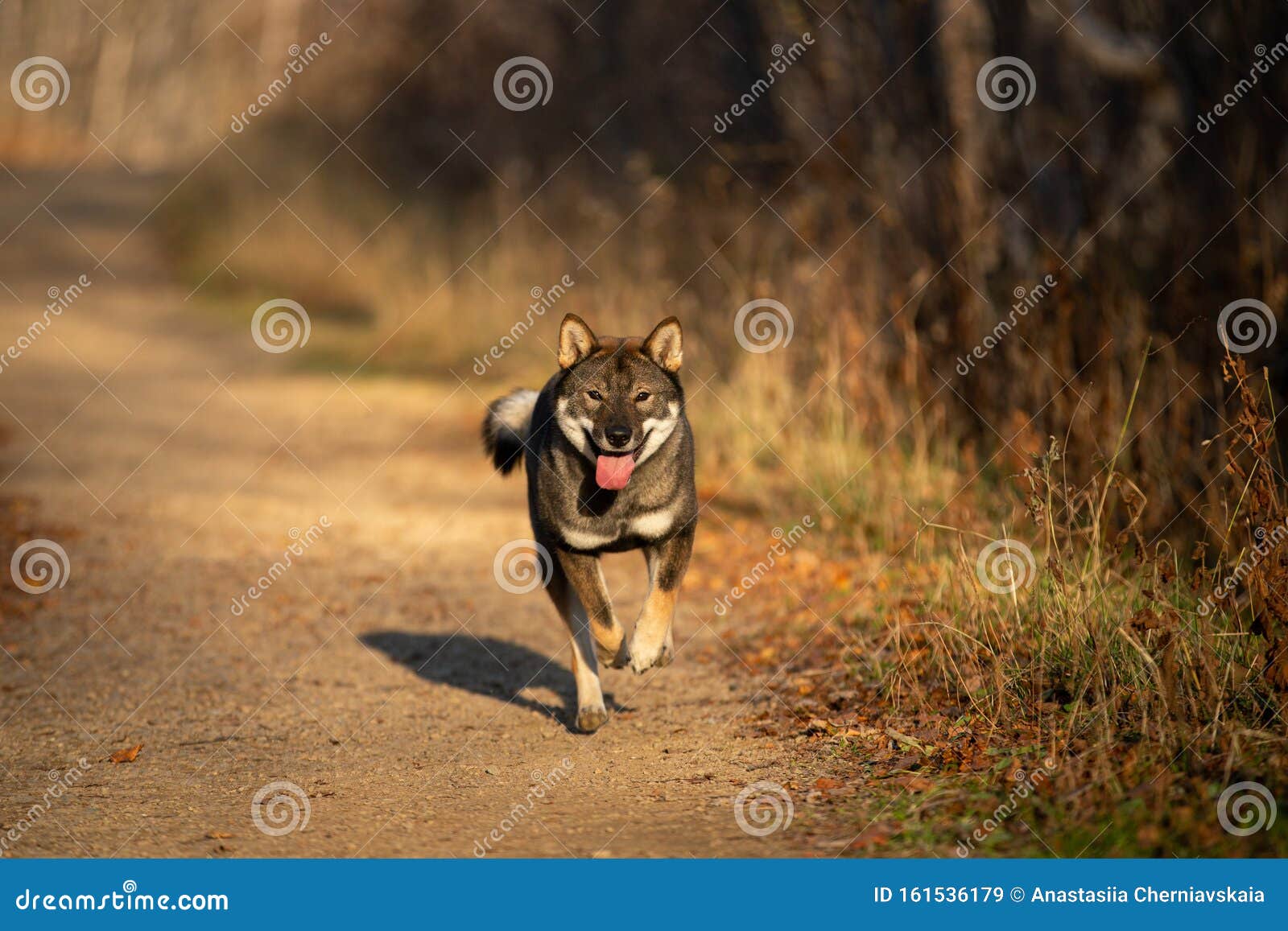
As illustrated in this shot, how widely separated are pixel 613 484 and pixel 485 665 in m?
2.07

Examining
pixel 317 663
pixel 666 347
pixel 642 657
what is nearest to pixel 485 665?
pixel 317 663

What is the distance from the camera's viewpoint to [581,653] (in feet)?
19.3

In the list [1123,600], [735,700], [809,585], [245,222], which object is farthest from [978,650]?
[245,222]

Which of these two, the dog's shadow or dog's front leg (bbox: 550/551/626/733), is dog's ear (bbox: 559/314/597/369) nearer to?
dog's front leg (bbox: 550/551/626/733)

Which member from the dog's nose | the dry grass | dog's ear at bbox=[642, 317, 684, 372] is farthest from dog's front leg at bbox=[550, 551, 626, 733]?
dog's ear at bbox=[642, 317, 684, 372]

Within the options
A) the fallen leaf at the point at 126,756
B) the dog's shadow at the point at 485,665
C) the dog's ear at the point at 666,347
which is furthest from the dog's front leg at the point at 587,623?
the fallen leaf at the point at 126,756

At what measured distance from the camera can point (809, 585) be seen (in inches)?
305

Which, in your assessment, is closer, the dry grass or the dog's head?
the dry grass

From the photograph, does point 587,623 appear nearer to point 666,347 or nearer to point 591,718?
point 591,718

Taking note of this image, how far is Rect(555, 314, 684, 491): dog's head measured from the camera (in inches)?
213

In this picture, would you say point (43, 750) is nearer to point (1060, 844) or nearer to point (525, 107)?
point (1060, 844)

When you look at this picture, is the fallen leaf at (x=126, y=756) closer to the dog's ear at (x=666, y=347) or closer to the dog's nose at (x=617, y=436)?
the dog's nose at (x=617, y=436)

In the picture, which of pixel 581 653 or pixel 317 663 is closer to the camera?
pixel 581 653

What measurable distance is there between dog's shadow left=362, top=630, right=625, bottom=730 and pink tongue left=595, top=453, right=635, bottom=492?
130cm
